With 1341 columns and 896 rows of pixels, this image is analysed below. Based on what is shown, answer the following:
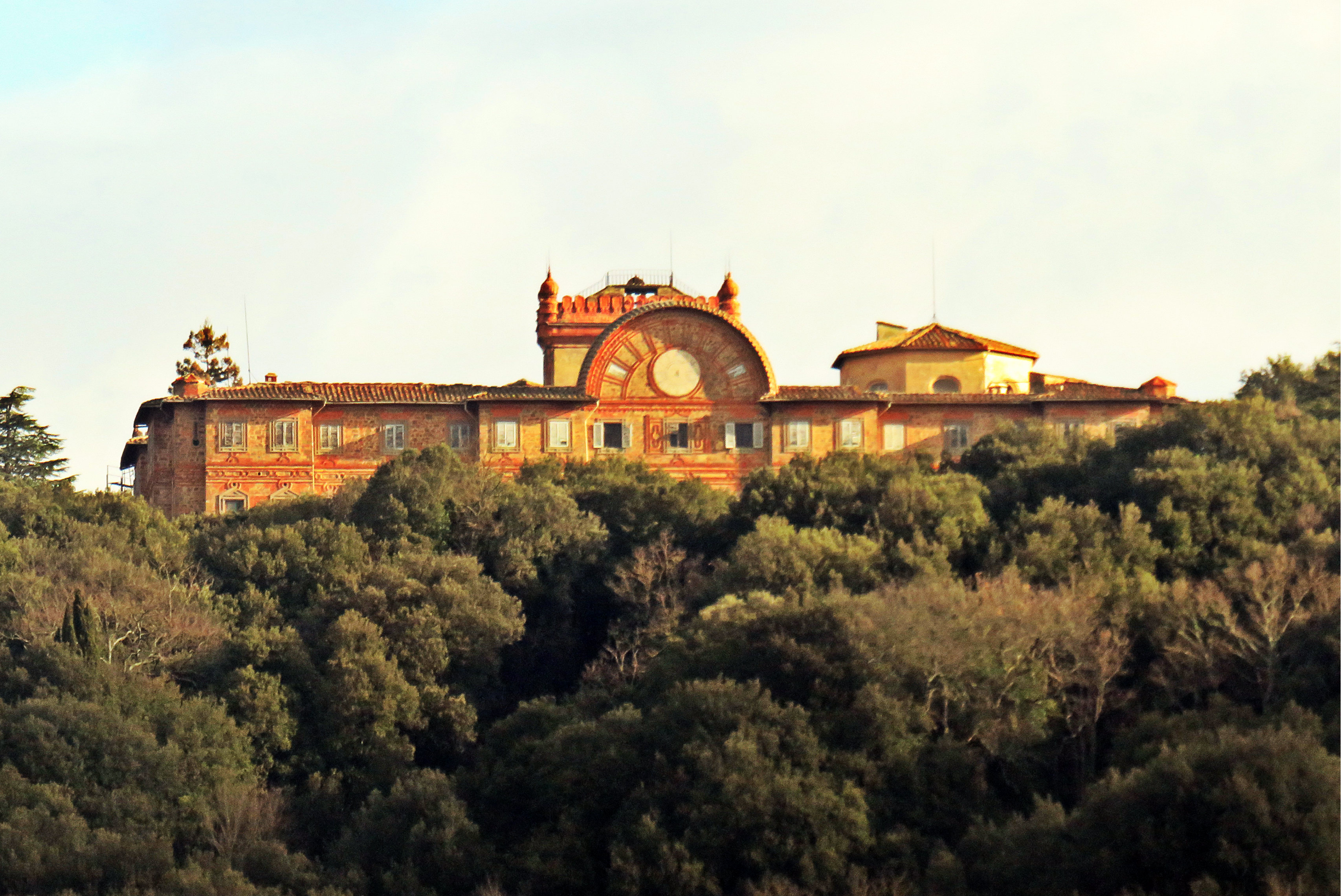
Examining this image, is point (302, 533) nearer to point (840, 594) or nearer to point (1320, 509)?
point (840, 594)

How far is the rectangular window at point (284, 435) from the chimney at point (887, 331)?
1643cm

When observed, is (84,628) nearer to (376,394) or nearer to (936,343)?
(376,394)

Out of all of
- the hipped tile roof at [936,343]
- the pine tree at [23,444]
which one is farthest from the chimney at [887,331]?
the pine tree at [23,444]

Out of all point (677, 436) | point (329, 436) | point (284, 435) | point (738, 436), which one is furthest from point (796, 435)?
point (284, 435)

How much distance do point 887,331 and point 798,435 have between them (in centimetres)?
872

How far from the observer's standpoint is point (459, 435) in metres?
57.3

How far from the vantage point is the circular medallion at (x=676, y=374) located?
57938mm

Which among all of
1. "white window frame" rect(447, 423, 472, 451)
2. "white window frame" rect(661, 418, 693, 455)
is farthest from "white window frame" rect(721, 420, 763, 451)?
"white window frame" rect(447, 423, 472, 451)

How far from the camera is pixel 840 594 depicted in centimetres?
4172

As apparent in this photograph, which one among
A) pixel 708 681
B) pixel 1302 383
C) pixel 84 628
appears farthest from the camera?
pixel 1302 383

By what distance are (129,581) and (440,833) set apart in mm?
12400

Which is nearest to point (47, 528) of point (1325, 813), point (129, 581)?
point (129, 581)

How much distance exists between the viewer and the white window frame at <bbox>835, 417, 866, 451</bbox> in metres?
57.6

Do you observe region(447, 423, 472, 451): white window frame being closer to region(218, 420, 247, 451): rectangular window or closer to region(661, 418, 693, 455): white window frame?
region(661, 418, 693, 455): white window frame
